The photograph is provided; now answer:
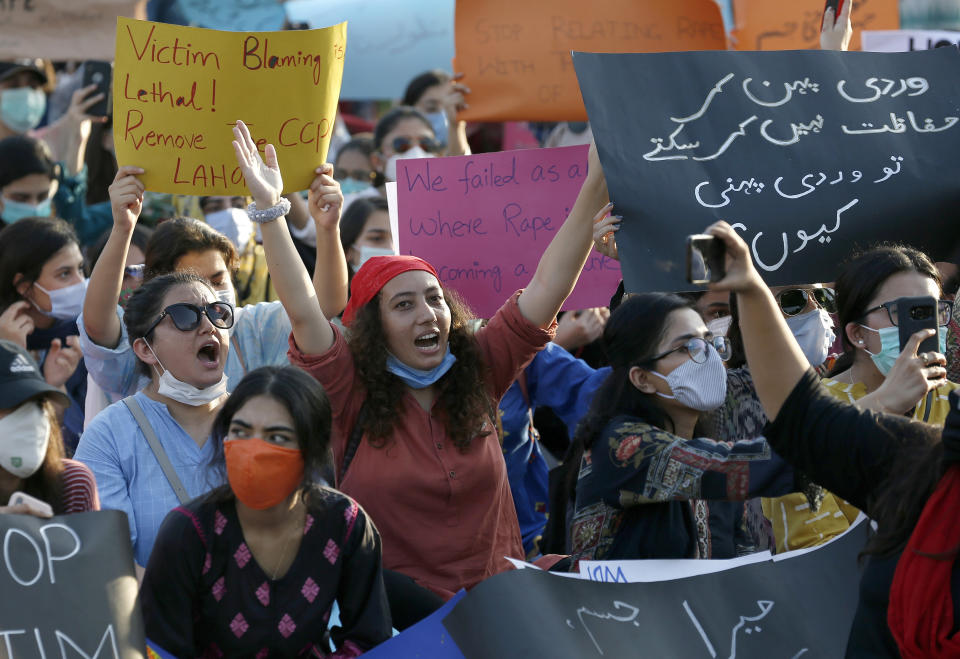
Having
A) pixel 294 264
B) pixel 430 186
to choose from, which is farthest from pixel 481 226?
pixel 294 264

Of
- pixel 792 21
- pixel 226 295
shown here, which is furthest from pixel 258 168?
pixel 792 21

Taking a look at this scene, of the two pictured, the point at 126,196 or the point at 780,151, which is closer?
the point at 780,151

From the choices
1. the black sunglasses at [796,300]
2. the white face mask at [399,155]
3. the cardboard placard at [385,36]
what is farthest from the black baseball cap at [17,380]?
the cardboard placard at [385,36]

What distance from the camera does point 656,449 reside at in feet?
12.5

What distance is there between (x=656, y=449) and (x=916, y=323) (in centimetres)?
85

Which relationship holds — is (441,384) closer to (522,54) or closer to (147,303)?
(147,303)

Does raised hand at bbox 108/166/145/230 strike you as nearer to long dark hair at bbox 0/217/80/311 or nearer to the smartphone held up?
long dark hair at bbox 0/217/80/311

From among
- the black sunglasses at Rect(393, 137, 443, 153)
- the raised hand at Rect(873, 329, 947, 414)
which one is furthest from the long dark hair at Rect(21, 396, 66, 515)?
the black sunglasses at Rect(393, 137, 443, 153)

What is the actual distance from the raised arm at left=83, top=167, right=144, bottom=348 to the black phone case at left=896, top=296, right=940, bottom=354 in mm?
2598

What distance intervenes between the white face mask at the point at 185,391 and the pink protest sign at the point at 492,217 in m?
1.26

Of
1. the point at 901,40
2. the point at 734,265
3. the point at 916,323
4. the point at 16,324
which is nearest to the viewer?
the point at 734,265

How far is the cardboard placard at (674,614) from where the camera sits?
3.38 m

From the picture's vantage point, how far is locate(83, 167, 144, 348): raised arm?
4504 millimetres

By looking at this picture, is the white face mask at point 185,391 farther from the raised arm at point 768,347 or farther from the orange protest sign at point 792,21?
the orange protest sign at point 792,21
